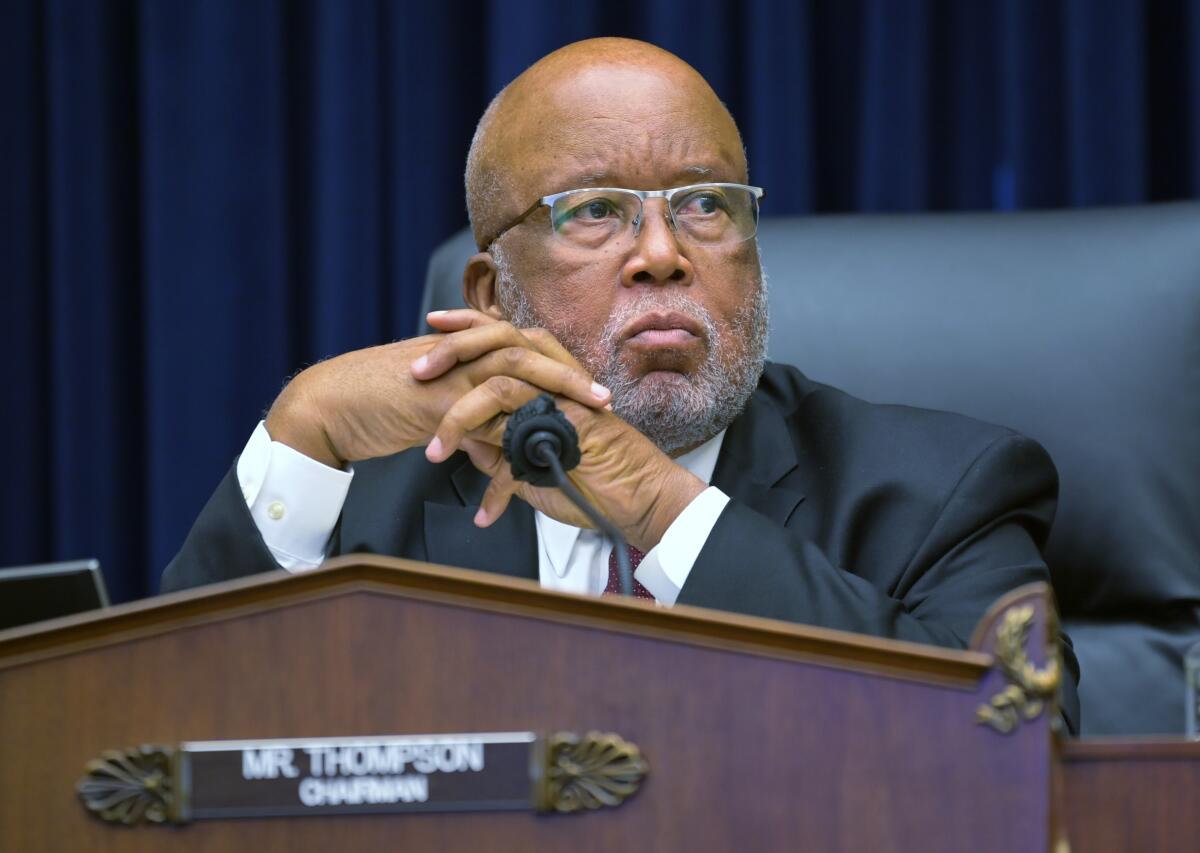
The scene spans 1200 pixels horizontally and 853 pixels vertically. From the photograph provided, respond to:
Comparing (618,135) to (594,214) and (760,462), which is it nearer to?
(594,214)

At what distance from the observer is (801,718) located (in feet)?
2.21

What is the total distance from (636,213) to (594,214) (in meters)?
0.05

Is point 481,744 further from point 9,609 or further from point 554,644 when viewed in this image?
point 9,609

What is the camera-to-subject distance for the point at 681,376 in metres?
1.64

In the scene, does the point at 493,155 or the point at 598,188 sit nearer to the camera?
the point at 598,188

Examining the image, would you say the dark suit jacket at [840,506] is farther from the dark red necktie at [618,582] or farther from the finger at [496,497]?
the finger at [496,497]

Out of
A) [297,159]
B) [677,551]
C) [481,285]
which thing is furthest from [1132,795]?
[297,159]

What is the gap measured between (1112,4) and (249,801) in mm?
2009

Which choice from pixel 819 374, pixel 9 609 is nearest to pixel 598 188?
pixel 819 374

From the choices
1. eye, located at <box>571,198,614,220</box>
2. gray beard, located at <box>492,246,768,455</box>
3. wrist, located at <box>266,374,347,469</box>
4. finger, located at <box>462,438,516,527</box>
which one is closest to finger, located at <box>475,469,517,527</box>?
finger, located at <box>462,438,516,527</box>

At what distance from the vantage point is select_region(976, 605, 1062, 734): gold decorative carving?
65cm

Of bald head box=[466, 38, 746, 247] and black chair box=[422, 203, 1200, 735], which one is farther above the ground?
bald head box=[466, 38, 746, 247]

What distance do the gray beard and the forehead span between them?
0.14 meters

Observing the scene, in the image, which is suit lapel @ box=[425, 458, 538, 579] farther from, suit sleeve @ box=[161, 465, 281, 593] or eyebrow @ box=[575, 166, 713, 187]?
eyebrow @ box=[575, 166, 713, 187]
